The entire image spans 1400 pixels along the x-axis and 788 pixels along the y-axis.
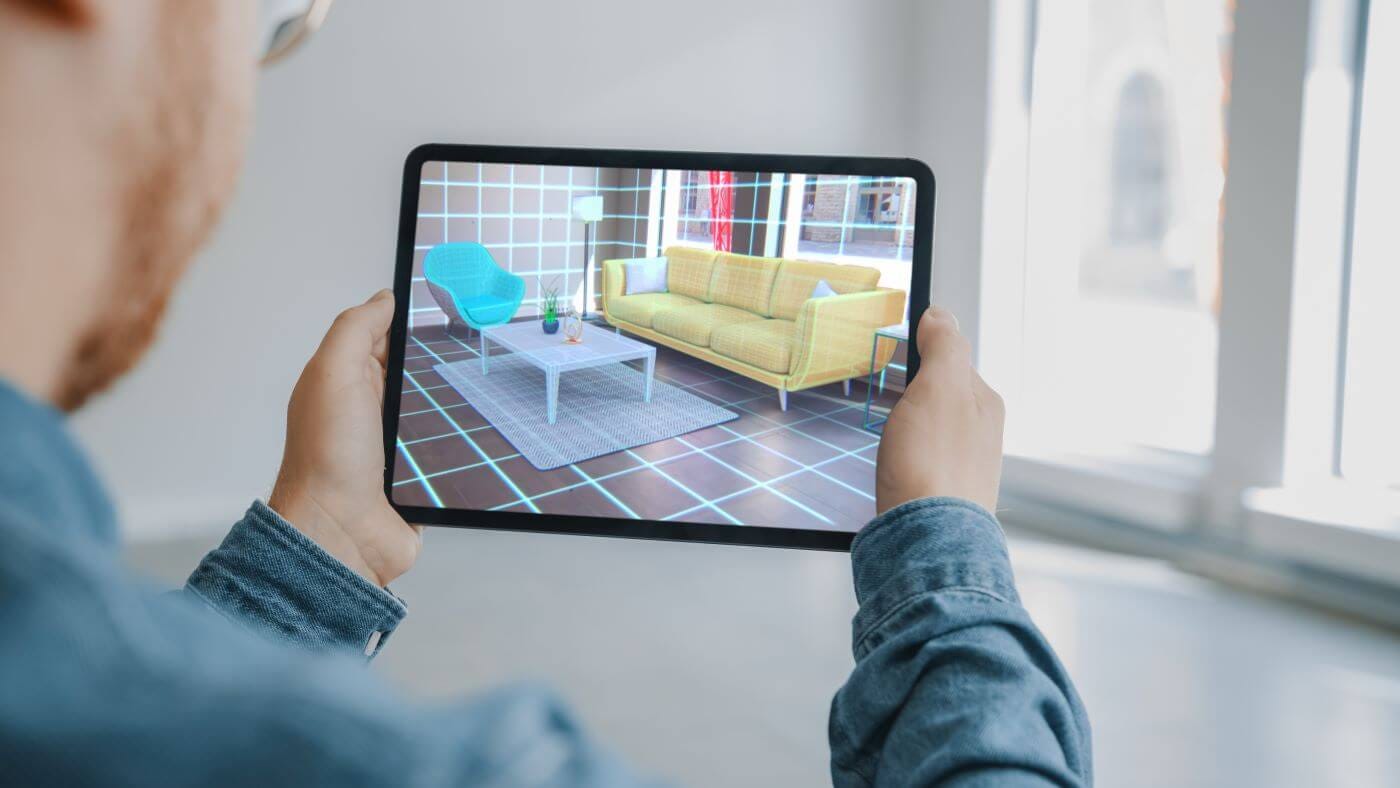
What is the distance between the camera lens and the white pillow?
1181mm

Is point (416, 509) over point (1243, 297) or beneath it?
beneath

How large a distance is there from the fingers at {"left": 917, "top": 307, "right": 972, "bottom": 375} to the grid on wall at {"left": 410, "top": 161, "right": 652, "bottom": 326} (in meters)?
0.38

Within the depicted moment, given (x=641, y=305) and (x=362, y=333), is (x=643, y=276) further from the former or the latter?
(x=362, y=333)

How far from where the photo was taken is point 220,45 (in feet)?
0.96

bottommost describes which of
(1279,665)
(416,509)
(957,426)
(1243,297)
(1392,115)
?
(1279,665)

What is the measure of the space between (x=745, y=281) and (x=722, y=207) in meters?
0.13

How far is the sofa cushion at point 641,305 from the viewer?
1.17 metres

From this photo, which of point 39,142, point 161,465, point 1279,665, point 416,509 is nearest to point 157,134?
point 39,142

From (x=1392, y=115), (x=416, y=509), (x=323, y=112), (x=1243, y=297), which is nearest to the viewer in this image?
(x=416, y=509)

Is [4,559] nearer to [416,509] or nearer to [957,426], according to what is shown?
[957,426]

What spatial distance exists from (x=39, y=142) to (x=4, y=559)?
0.12 meters

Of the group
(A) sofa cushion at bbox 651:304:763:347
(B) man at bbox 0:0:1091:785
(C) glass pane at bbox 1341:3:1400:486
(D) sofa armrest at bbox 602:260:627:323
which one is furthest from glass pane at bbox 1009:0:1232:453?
(B) man at bbox 0:0:1091:785

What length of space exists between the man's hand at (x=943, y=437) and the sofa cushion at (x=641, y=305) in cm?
36

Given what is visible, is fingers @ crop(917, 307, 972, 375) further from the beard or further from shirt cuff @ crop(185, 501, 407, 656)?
the beard
